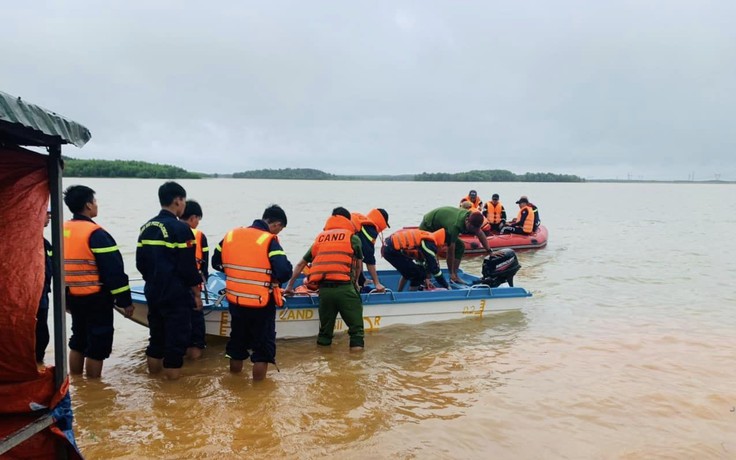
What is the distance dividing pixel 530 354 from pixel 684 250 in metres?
14.9

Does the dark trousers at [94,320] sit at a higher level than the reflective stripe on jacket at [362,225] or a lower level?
lower

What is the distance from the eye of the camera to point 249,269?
15.7 feet

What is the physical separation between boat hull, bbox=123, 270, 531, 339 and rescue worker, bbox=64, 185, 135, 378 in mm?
917

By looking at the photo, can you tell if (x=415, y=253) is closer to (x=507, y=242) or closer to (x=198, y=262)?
(x=198, y=262)

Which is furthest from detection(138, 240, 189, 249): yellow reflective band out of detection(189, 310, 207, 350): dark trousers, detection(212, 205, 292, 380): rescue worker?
detection(189, 310, 207, 350): dark trousers

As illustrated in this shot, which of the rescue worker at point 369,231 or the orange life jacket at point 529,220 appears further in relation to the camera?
the orange life jacket at point 529,220

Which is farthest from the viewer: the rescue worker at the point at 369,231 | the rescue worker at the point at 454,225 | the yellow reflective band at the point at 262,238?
the rescue worker at the point at 454,225

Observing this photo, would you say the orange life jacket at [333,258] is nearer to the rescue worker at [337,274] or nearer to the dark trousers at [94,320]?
the rescue worker at [337,274]

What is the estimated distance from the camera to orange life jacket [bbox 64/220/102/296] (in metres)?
4.49

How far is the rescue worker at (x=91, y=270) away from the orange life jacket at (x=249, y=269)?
91cm

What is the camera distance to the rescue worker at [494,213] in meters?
15.6

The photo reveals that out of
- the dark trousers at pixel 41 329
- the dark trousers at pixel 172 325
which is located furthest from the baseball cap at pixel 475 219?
the dark trousers at pixel 41 329

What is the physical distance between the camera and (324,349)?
6.38m

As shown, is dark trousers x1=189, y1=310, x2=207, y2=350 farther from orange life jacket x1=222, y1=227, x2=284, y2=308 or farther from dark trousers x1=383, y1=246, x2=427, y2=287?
dark trousers x1=383, y1=246, x2=427, y2=287
